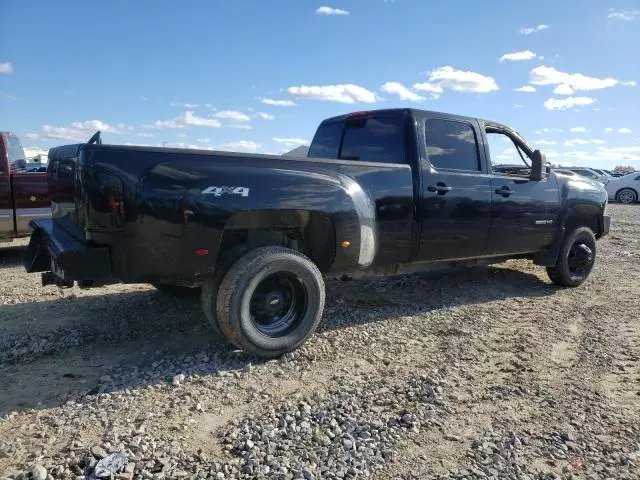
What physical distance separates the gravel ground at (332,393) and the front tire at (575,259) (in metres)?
0.78

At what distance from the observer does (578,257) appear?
20.8ft

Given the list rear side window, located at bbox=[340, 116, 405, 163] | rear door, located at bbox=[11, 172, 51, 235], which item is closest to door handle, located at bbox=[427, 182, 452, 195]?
rear side window, located at bbox=[340, 116, 405, 163]

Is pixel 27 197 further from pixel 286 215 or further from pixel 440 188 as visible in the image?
pixel 440 188

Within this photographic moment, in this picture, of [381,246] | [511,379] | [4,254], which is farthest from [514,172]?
[4,254]

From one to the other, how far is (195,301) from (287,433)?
8.81 ft

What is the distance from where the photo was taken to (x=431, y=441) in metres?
2.81

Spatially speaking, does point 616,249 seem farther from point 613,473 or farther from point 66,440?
point 66,440

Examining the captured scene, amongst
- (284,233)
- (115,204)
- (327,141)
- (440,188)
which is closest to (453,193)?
(440,188)

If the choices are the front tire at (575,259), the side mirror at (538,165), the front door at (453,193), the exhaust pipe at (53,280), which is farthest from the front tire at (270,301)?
the front tire at (575,259)

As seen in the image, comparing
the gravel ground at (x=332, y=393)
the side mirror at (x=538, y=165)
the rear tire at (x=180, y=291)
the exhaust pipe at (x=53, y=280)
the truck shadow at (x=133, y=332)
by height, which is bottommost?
the gravel ground at (x=332, y=393)

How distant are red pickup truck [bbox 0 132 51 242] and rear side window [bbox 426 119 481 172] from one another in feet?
18.1

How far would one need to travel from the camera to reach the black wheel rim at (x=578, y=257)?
635 centimetres

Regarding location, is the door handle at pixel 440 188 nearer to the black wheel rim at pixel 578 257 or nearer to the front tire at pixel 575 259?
the front tire at pixel 575 259

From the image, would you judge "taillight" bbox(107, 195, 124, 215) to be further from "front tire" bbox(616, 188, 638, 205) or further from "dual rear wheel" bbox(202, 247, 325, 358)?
"front tire" bbox(616, 188, 638, 205)
